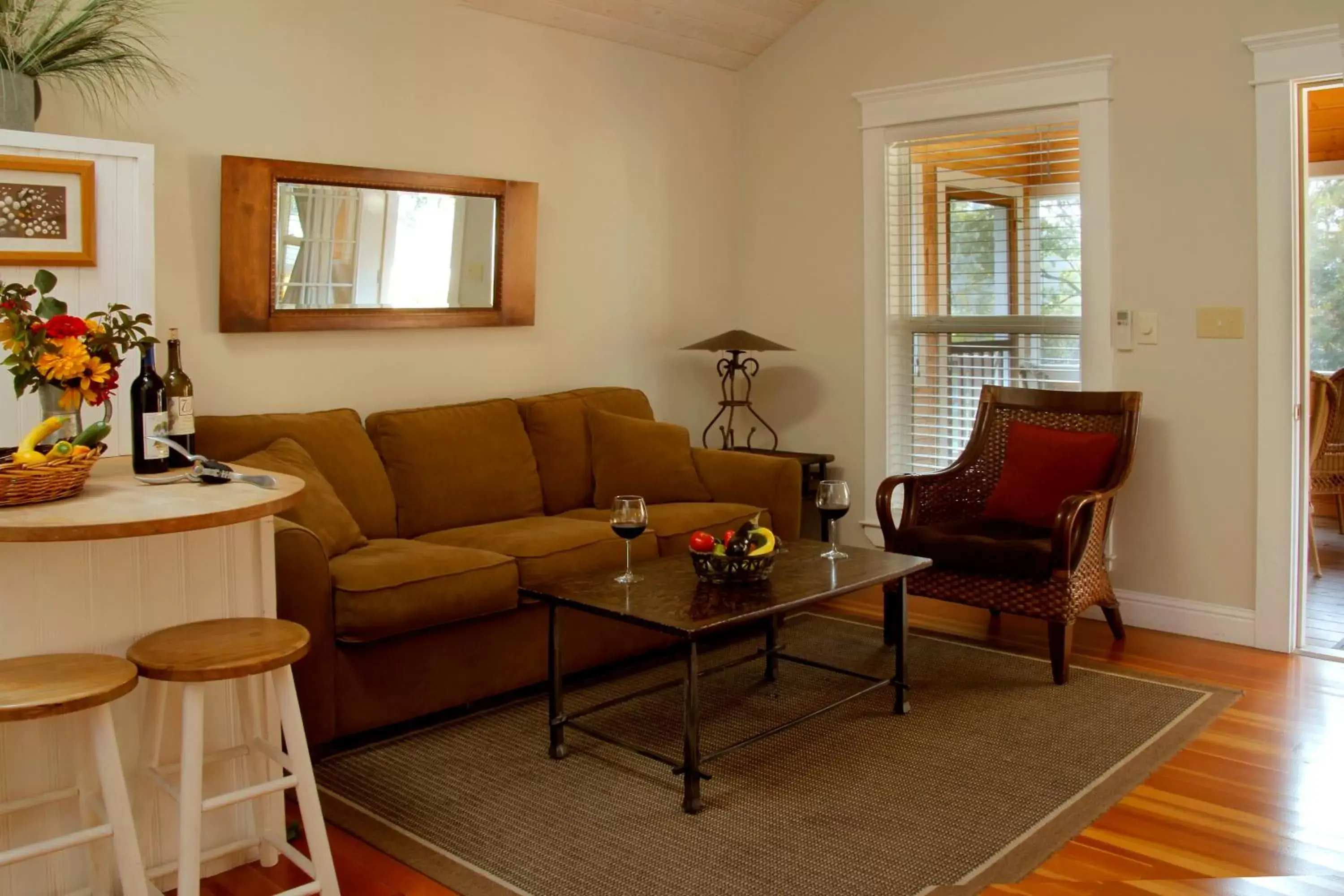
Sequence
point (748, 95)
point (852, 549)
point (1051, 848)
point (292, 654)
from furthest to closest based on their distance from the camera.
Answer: point (748, 95), point (852, 549), point (1051, 848), point (292, 654)

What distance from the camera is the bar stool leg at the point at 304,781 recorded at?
7.75 ft

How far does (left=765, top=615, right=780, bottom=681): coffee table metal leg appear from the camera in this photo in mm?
3938

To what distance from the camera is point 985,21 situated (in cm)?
494

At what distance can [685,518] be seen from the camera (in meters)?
4.36

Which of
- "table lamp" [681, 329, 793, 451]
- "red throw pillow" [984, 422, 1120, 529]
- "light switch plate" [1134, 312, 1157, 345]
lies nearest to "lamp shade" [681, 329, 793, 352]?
"table lamp" [681, 329, 793, 451]

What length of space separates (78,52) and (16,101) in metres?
0.29

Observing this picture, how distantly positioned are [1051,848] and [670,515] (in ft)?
6.47

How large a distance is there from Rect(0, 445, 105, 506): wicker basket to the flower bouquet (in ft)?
0.60

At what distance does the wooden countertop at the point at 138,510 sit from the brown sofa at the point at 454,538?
2.49ft

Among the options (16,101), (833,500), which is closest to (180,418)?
(16,101)

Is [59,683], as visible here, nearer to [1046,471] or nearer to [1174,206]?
[1046,471]

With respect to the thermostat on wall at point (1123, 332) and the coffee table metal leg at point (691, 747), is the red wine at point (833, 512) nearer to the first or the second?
the coffee table metal leg at point (691, 747)

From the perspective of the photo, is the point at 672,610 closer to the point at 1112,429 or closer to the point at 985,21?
the point at 1112,429

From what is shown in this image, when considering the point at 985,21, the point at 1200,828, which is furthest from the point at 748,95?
the point at 1200,828
